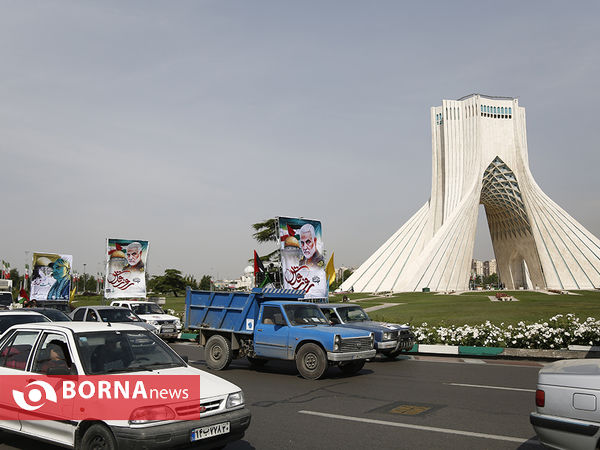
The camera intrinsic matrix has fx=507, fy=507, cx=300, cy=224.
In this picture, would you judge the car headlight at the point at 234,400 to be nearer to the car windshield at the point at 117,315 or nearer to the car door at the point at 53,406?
the car door at the point at 53,406

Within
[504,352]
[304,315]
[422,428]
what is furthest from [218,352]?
[504,352]

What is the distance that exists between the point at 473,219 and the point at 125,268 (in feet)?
170

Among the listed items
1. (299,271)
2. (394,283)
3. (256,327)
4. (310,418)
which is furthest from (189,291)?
(394,283)

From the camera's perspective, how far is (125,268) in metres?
27.8

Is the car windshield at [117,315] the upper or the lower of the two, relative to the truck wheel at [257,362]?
upper

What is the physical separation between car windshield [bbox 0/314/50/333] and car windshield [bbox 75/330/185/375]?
574cm

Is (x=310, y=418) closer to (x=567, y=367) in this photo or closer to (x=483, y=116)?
(x=567, y=367)

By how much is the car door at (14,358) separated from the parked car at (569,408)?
19.3 ft

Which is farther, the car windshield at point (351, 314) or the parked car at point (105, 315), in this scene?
the parked car at point (105, 315)

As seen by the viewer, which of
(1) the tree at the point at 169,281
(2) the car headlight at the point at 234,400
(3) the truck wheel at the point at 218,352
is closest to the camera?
(2) the car headlight at the point at 234,400

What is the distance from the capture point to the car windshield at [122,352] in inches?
233

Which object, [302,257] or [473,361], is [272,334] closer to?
[473,361]

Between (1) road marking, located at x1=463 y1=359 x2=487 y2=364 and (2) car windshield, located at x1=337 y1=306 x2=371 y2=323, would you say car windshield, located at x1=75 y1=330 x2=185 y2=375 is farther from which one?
(1) road marking, located at x1=463 y1=359 x2=487 y2=364

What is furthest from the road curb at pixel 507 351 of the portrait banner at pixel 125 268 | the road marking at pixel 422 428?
the portrait banner at pixel 125 268
